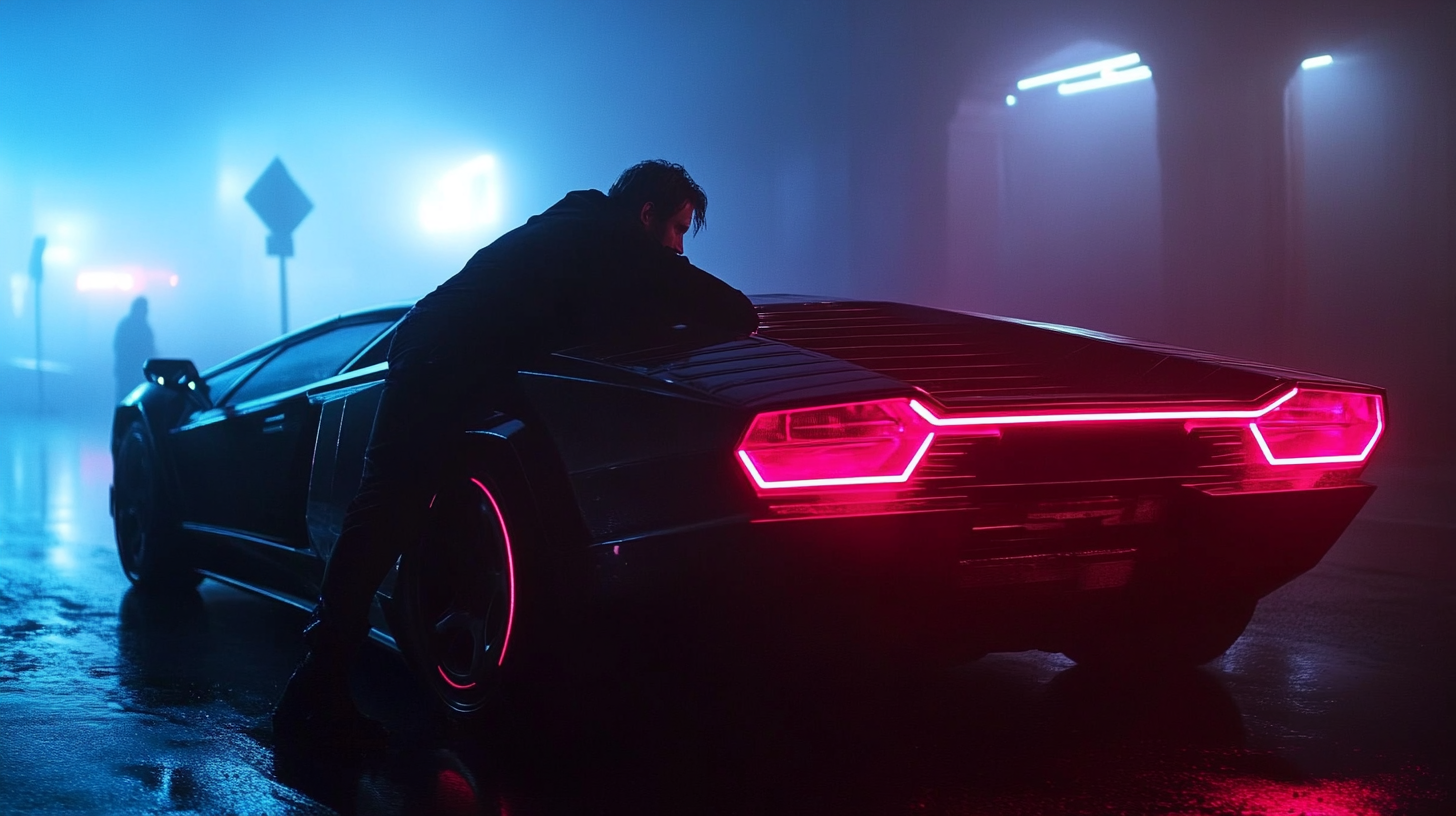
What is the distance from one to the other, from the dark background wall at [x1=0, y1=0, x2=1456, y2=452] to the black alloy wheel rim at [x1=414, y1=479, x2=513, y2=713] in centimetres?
1022

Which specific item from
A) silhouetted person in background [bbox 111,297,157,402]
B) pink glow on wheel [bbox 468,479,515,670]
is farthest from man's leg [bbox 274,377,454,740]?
silhouetted person in background [bbox 111,297,157,402]

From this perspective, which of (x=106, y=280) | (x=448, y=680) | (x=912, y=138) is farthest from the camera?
(x=106, y=280)

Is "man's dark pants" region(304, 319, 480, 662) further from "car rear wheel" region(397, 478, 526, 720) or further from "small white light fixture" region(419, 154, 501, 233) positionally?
"small white light fixture" region(419, 154, 501, 233)

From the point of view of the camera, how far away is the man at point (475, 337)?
3.18 meters

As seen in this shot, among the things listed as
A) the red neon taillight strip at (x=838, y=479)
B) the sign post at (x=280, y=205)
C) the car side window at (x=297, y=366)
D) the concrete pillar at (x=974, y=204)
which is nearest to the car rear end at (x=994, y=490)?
the red neon taillight strip at (x=838, y=479)

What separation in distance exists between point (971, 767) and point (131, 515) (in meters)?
4.17

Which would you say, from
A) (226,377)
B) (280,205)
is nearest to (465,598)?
(226,377)

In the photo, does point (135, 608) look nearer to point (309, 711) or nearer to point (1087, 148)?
point (309, 711)

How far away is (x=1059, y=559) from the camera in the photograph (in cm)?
280

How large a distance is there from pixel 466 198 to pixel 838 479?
70.9 ft

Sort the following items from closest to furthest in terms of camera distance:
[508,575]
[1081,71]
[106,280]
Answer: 1. [508,575]
2. [1081,71]
3. [106,280]

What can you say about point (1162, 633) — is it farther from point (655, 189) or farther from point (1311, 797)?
point (655, 189)

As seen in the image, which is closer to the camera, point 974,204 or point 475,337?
point 475,337

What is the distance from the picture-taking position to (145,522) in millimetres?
5609
